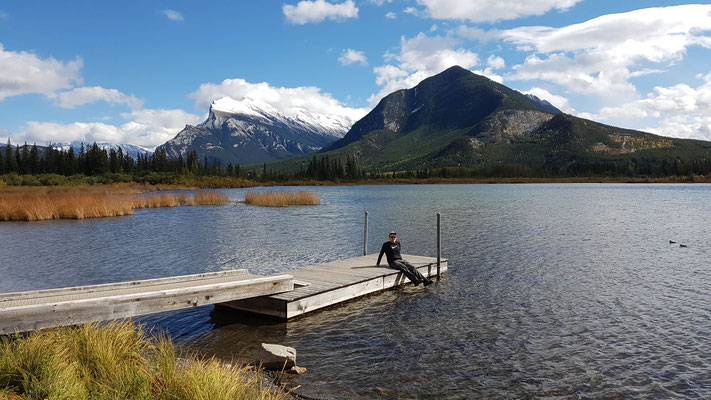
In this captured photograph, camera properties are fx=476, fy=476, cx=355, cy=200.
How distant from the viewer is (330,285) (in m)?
16.6

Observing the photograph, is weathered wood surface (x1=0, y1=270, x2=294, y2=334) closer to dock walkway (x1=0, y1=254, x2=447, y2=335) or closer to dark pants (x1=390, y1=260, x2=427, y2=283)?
dock walkway (x1=0, y1=254, x2=447, y2=335)

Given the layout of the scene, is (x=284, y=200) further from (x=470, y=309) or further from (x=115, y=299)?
(x=115, y=299)

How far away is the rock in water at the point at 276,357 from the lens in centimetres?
1080

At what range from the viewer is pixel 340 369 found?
11.1m

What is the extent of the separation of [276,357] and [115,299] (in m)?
4.07

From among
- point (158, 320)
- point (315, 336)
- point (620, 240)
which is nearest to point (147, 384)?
point (315, 336)

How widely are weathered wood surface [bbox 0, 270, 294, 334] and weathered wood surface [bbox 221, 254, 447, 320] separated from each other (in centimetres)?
62

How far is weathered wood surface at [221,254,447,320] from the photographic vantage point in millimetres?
14820

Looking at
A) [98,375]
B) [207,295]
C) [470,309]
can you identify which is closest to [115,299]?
[207,295]

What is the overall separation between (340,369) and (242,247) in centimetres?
2035

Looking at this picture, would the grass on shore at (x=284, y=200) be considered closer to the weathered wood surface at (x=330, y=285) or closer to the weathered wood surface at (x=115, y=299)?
the weathered wood surface at (x=330, y=285)

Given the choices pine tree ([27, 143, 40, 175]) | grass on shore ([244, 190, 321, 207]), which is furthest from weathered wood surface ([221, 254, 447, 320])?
pine tree ([27, 143, 40, 175])

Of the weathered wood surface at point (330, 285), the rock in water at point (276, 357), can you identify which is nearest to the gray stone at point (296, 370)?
the rock in water at point (276, 357)

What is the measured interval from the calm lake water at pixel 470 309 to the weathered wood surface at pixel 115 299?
124cm
